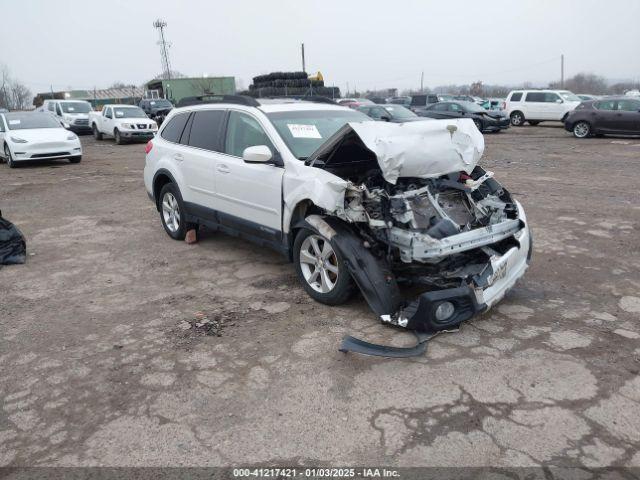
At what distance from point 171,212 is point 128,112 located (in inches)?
621

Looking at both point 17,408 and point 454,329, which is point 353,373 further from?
point 17,408

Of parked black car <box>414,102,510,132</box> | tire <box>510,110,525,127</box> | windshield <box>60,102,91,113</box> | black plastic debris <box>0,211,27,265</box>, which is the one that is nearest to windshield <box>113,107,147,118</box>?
windshield <box>60,102,91,113</box>

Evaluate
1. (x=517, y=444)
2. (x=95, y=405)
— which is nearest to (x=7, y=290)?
(x=95, y=405)

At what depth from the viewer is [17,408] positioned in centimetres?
307

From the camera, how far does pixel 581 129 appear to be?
721 inches

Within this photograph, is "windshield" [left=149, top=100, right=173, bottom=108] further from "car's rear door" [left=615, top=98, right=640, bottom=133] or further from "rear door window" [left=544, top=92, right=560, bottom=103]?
"car's rear door" [left=615, top=98, right=640, bottom=133]

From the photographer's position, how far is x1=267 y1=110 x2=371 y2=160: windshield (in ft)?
15.6

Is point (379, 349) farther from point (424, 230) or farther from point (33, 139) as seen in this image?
point (33, 139)

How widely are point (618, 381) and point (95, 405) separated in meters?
3.23

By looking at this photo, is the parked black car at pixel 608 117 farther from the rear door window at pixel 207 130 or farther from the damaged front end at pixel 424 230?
the rear door window at pixel 207 130

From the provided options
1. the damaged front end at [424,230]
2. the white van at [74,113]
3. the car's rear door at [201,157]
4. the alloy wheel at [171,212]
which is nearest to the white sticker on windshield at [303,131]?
the damaged front end at [424,230]

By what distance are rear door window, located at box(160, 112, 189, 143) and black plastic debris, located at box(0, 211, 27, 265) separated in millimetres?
2079

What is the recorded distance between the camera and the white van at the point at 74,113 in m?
23.3

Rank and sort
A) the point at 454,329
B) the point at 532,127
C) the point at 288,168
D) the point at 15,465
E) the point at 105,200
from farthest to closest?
the point at 532,127, the point at 105,200, the point at 288,168, the point at 454,329, the point at 15,465
